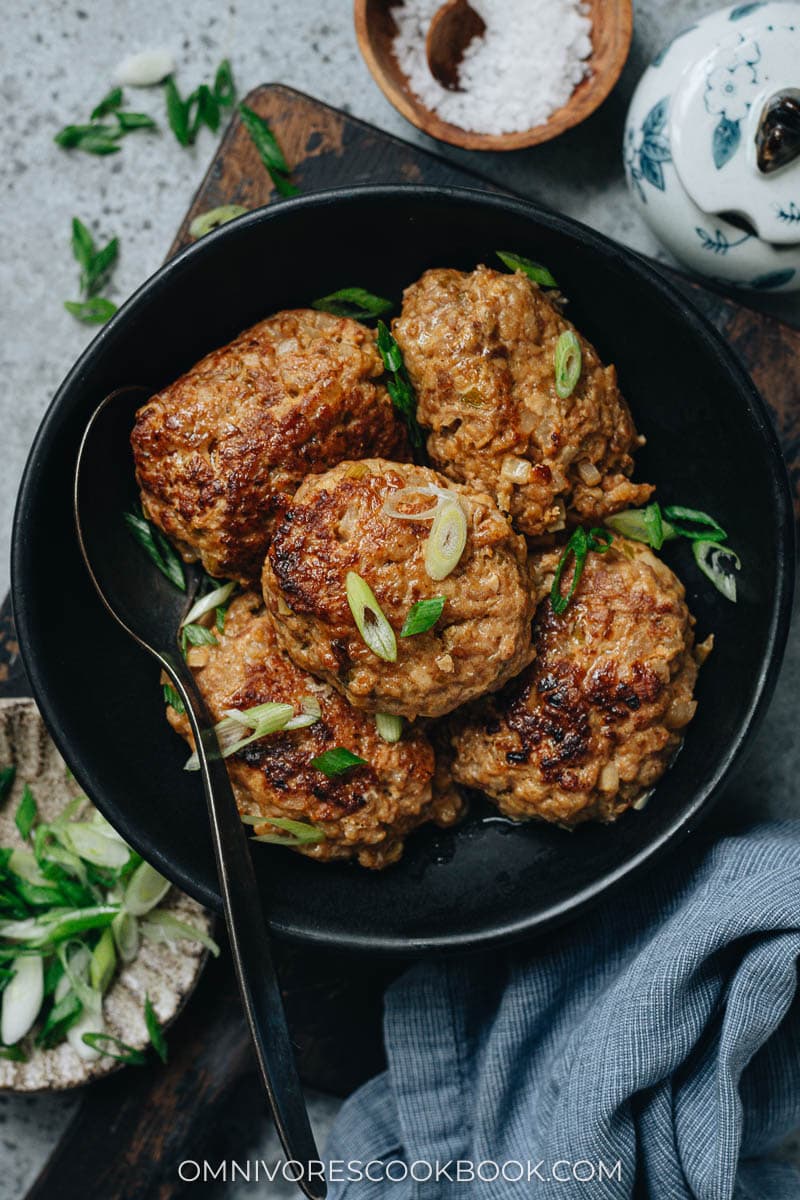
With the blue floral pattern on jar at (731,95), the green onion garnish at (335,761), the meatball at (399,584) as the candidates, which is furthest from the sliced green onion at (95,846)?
the blue floral pattern on jar at (731,95)

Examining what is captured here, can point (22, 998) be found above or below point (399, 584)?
below

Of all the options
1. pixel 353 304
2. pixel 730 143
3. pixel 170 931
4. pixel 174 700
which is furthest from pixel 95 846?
pixel 730 143

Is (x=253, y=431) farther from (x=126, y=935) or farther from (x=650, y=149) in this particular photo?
(x=126, y=935)

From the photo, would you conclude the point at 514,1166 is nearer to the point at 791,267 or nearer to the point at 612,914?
the point at 612,914

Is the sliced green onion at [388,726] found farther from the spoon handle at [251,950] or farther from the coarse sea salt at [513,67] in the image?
the coarse sea salt at [513,67]

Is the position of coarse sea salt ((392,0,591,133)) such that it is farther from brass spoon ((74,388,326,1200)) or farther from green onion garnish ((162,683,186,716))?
green onion garnish ((162,683,186,716))

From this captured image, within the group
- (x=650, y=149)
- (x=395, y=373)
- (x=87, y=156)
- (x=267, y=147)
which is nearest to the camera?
(x=395, y=373)

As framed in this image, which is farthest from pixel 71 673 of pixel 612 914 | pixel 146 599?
pixel 612 914
